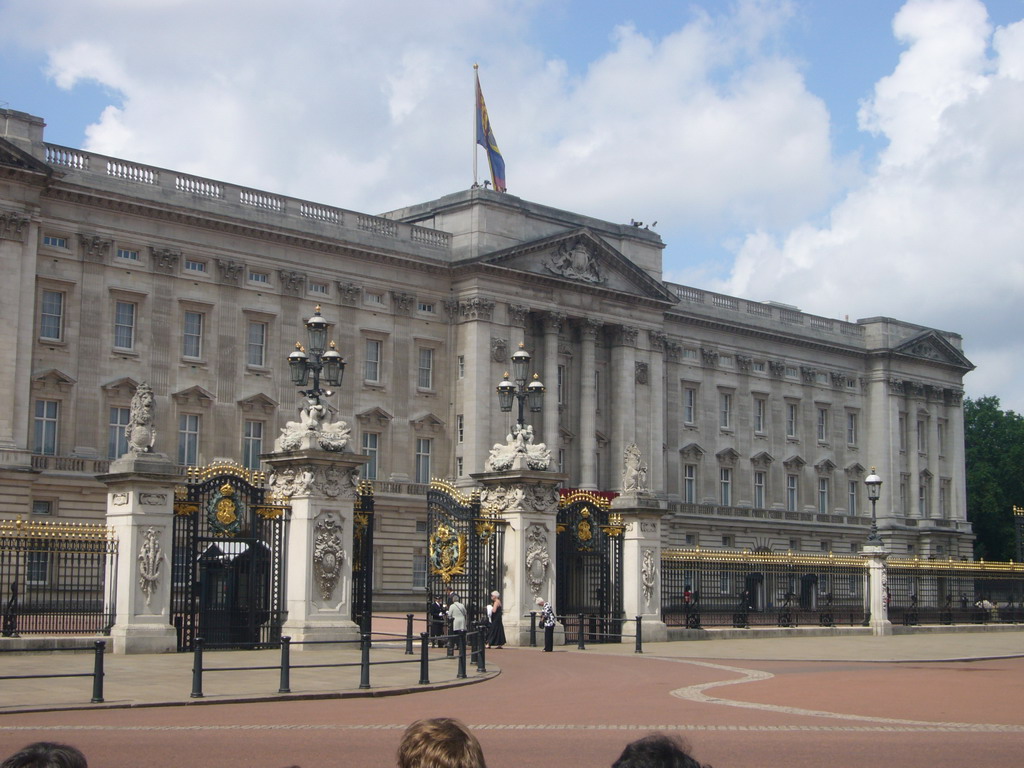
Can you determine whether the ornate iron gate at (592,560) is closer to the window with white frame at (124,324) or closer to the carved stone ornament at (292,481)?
the carved stone ornament at (292,481)

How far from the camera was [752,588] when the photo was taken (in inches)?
1853

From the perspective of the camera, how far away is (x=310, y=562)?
27.2 meters

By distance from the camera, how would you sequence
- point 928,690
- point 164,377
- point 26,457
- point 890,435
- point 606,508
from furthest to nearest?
1. point 890,435
2. point 164,377
3. point 26,457
4. point 606,508
5. point 928,690

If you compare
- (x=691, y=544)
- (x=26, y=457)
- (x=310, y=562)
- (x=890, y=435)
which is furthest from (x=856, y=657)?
(x=890, y=435)

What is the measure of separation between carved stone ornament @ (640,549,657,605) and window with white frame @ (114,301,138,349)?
28.9m

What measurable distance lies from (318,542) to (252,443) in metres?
33.5

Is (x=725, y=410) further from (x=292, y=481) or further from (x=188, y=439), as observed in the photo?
(x=292, y=481)

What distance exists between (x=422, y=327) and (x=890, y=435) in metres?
37.5

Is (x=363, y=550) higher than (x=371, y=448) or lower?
lower

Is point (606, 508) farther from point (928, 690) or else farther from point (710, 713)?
point (710, 713)

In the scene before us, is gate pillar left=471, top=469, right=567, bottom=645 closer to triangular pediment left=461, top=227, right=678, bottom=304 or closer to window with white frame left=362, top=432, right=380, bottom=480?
window with white frame left=362, top=432, right=380, bottom=480

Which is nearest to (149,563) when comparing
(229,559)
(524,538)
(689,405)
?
(229,559)

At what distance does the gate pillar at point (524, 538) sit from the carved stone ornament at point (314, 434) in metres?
5.28

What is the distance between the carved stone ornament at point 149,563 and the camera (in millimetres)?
25766
